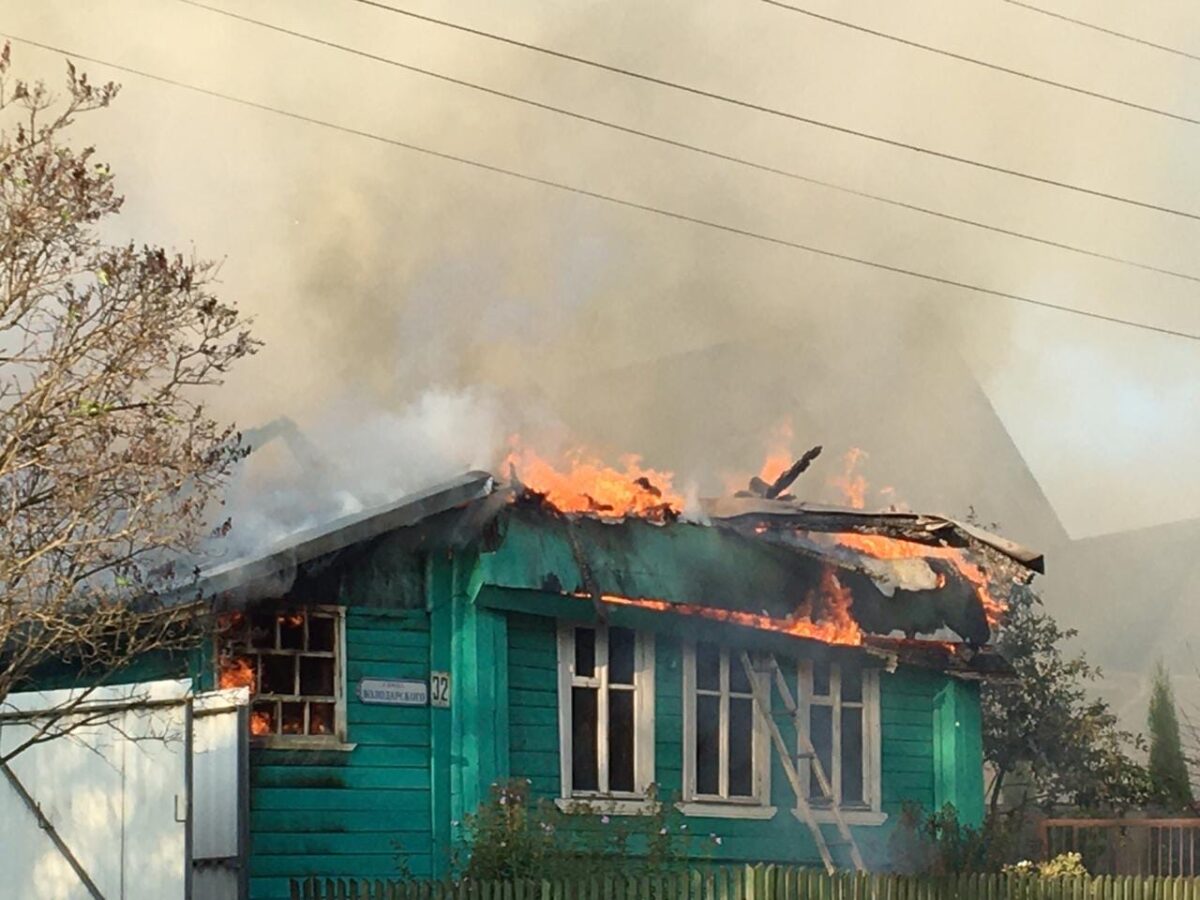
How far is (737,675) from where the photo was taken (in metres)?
16.6

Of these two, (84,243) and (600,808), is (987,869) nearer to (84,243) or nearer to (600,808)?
(600,808)

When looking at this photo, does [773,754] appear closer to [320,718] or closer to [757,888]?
[757,888]

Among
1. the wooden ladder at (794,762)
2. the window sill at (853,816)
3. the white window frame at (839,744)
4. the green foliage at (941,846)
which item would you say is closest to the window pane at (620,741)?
the wooden ladder at (794,762)

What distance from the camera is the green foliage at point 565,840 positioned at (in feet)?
45.0

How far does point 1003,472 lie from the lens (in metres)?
38.8

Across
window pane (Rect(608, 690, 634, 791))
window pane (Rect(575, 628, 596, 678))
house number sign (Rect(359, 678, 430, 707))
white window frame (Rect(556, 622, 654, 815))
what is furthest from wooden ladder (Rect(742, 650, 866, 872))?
house number sign (Rect(359, 678, 430, 707))

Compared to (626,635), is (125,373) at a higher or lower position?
higher

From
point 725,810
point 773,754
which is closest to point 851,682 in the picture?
point 773,754

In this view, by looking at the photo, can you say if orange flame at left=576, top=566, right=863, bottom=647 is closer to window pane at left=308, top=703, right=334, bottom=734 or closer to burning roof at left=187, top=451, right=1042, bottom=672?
burning roof at left=187, top=451, right=1042, bottom=672

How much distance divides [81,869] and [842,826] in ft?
24.2

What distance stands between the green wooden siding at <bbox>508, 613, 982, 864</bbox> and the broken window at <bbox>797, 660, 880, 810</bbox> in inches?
6.8

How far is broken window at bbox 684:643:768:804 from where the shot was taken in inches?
635

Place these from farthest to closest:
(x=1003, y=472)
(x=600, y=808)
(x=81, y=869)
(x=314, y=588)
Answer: (x=1003, y=472), (x=600, y=808), (x=314, y=588), (x=81, y=869)

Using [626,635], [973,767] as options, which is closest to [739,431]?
[973,767]
